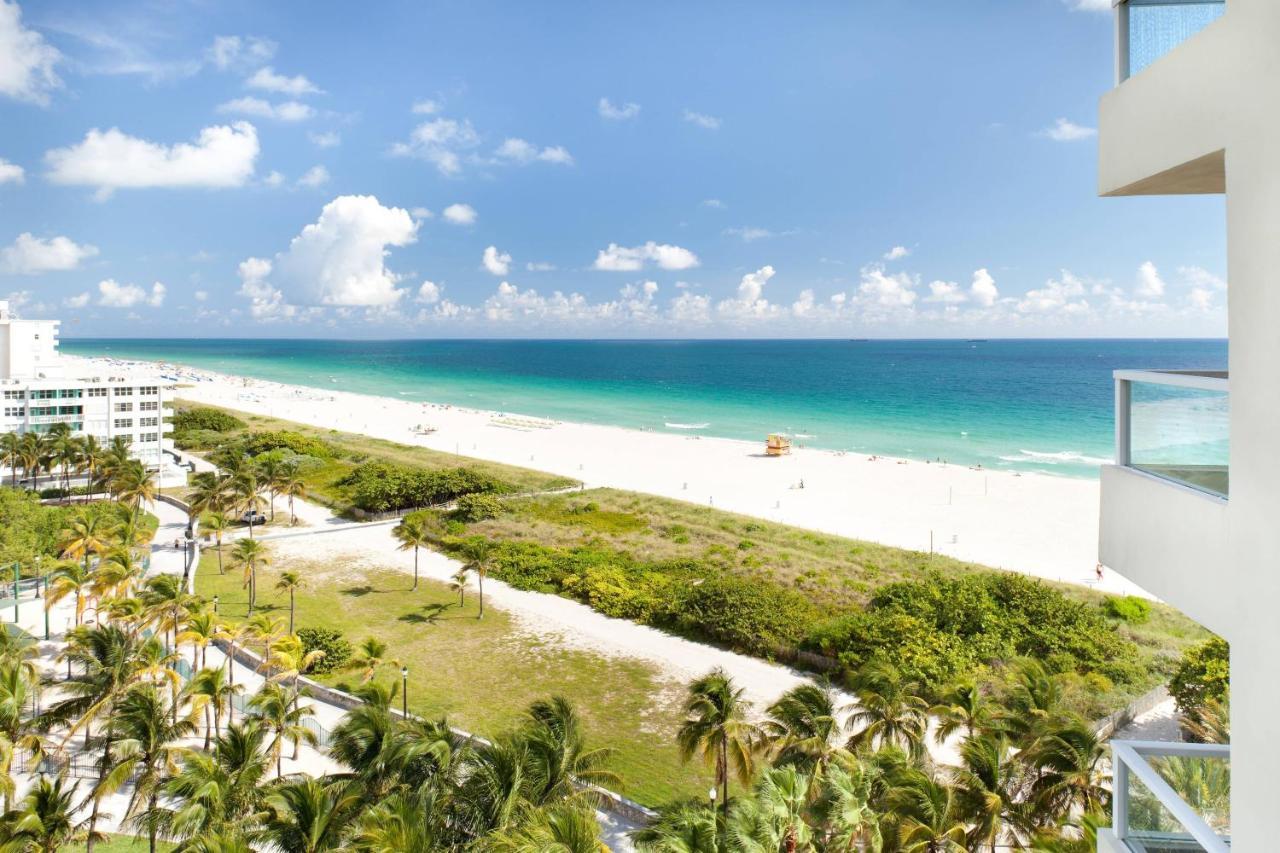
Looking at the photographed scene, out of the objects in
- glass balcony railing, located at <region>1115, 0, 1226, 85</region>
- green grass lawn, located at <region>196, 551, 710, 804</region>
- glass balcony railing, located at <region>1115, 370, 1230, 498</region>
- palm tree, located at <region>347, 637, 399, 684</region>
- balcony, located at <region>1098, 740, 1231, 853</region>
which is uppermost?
glass balcony railing, located at <region>1115, 0, 1226, 85</region>

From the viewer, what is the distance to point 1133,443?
5.12m

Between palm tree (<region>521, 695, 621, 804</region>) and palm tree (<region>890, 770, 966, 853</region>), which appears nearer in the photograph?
palm tree (<region>890, 770, 966, 853</region>)

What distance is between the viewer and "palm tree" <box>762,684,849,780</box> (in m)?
14.3

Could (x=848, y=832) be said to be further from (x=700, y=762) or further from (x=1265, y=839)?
(x=1265, y=839)

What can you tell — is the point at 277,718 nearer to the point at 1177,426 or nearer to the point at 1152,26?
the point at 1177,426

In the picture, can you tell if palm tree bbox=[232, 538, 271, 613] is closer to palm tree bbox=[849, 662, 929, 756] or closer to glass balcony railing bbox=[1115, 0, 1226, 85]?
palm tree bbox=[849, 662, 929, 756]

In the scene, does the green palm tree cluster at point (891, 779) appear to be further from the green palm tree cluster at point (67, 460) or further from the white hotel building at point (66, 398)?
the white hotel building at point (66, 398)

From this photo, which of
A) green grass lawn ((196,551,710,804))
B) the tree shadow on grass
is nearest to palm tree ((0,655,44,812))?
green grass lawn ((196,551,710,804))

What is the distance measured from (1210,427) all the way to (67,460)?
169 ft

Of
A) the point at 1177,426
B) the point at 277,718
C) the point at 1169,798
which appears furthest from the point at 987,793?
the point at 277,718

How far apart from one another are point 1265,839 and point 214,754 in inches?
661

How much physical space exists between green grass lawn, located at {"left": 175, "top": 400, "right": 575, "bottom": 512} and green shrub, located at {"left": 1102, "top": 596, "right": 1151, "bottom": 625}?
32.7m

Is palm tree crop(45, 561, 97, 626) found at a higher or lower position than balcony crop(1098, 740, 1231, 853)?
lower

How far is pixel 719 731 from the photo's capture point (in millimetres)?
15273
